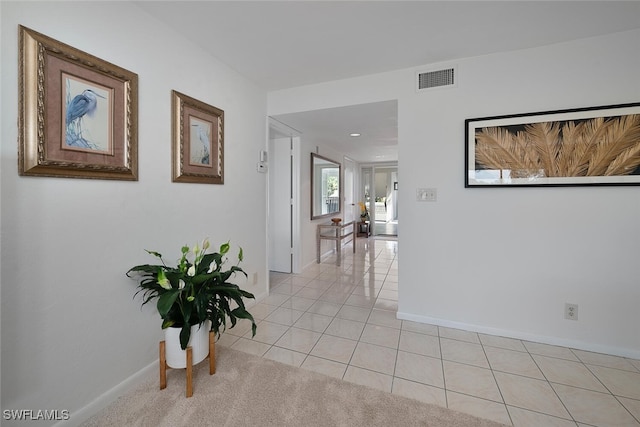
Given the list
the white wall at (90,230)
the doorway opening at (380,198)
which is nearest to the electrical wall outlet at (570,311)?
the white wall at (90,230)

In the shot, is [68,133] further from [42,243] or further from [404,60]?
[404,60]

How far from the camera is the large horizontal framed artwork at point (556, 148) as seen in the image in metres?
1.91

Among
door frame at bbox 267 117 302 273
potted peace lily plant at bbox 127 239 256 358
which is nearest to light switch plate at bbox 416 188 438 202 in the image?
potted peace lily plant at bbox 127 239 256 358

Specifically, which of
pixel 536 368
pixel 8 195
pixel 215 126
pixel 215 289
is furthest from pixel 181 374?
pixel 536 368

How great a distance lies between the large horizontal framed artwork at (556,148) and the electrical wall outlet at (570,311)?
0.96 meters

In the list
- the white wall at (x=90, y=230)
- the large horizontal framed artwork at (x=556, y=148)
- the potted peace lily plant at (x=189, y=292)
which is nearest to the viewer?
the white wall at (x=90, y=230)

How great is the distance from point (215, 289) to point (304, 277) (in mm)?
2391

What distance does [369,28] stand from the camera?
1922 mm

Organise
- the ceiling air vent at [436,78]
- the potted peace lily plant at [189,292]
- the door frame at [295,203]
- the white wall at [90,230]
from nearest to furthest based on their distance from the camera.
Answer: the white wall at [90,230] → the potted peace lily plant at [189,292] → the ceiling air vent at [436,78] → the door frame at [295,203]

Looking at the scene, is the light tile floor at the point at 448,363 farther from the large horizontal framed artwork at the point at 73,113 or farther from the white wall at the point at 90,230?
the large horizontal framed artwork at the point at 73,113

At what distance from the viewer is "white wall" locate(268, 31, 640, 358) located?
1.97m

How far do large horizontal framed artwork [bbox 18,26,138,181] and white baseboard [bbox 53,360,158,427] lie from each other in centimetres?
124

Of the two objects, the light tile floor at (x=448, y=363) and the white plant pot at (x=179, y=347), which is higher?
the white plant pot at (x=179, y=347)

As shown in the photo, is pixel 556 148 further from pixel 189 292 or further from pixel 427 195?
pixel 189 292
